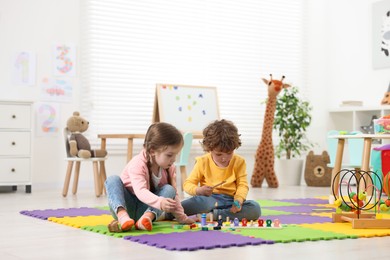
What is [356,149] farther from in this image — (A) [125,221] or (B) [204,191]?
(A) [125,221]

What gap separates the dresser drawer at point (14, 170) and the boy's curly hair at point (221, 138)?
2.79 m

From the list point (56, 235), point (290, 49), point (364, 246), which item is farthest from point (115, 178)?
point (290, 49)

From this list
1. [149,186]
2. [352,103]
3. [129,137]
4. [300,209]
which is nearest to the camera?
[149,186]

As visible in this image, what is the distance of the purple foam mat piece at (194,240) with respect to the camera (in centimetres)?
219

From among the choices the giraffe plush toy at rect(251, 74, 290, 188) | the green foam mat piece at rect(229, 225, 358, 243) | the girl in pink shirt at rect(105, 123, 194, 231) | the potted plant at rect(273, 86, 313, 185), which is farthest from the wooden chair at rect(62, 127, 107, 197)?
the green foam mat piece at rect(229, 225, 358, 243)

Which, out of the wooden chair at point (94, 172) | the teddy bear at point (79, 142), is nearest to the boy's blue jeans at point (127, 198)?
the wooden chair at point (94, 172)

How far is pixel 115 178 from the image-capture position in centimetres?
275

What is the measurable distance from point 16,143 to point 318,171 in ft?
10.2

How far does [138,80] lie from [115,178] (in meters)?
3.51

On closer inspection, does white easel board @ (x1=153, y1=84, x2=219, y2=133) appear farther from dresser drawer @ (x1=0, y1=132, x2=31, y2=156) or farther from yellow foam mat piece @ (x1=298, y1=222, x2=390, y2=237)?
yellow foam mat piece @ (x1=298, y1=222, x2=390, y2=237)

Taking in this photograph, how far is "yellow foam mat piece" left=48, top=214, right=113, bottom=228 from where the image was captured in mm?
2895

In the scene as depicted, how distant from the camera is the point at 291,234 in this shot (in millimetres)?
2500

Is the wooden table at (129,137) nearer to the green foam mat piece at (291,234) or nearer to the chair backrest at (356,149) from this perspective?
the chair backrest at (356,149)

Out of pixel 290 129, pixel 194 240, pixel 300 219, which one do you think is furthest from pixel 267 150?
pixel 194 240
